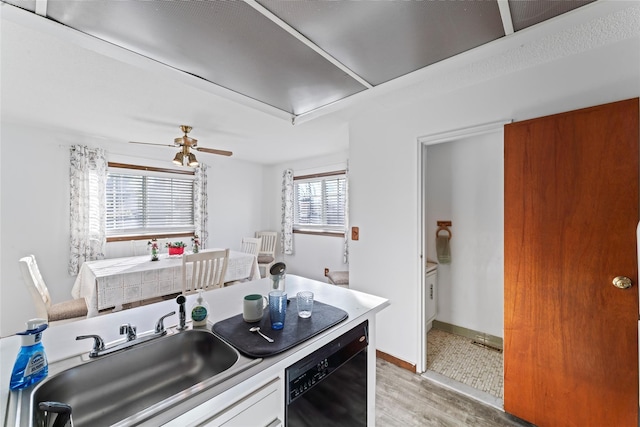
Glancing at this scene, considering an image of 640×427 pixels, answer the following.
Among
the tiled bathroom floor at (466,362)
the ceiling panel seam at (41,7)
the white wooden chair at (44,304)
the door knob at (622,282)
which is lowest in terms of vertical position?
the tiled bathroom floor at (466,362)

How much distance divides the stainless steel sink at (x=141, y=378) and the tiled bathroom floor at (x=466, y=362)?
78.4 inches

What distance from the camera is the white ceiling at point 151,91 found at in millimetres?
1105

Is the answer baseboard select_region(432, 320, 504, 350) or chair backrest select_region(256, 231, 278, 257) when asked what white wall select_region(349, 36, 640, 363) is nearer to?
baseboard select_region(432, 320, 504, 350)

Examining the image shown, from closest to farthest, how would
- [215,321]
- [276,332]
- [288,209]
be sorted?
1. [276,332]
2. [215,321]
3. [288,209]

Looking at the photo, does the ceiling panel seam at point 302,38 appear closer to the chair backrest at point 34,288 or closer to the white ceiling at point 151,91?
the white ceiling at point 151,91

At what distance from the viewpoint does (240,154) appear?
4.42 metres

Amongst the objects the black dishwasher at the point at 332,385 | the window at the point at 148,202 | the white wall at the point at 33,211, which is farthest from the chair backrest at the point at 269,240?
the black dishwasher at the point at 332,385

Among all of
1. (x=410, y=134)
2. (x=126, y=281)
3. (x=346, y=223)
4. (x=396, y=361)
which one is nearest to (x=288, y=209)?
(x=346, y=223)

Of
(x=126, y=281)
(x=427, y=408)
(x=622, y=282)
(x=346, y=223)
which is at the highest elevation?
(x=346, y=223)

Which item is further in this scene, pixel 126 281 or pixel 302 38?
pixel 126 281

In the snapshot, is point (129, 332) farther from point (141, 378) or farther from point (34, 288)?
point (34, 288)

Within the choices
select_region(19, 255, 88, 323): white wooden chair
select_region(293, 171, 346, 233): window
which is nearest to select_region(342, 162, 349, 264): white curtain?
select_region(293, 171, 346, 233): window

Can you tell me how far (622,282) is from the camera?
1360 mm

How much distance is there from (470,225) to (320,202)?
2.43 m
